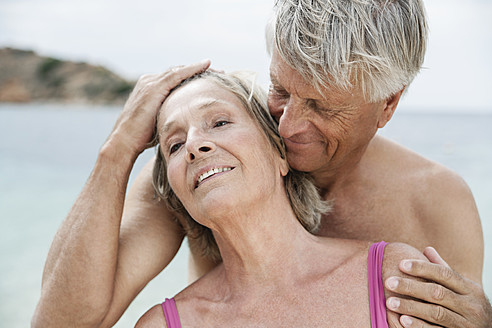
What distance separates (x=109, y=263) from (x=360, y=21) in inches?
52.6

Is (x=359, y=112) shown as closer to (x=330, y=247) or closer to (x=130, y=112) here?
(x=330, y=247)

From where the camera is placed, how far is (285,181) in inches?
88.4

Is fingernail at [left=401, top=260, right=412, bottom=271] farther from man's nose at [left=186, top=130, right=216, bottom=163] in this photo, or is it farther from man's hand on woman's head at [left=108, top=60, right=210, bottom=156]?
man's hand on woman's head at [left=108, top=60, right=210, bottom=156]

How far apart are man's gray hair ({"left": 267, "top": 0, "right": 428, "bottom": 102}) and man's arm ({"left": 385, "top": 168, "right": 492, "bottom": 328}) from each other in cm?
68

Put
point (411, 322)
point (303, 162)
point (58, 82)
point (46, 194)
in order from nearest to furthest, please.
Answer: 1. point (411, 322)
2. point (303, 162)
3. point (46, 194)
4. point (58, 82)

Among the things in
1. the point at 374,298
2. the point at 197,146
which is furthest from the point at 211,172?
the point at 374,298

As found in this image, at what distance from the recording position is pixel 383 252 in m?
1.97

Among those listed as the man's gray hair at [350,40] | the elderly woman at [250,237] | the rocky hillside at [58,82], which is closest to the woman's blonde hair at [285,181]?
the elderly woman at [250,237]

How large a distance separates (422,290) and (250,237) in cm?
64

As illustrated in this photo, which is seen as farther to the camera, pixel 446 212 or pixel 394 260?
pixel 446 212

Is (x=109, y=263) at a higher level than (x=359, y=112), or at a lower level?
lower

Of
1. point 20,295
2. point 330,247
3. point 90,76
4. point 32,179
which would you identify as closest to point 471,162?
point 32,179

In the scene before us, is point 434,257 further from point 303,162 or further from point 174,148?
point 174,148

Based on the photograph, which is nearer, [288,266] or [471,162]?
[288,266]
